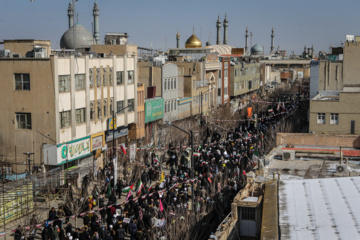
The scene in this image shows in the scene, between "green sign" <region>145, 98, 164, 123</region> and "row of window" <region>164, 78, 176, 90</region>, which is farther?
"row of window" <region>164, 78, 176, 90</region>

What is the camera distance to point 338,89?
177 feet

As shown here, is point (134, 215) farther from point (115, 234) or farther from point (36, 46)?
point (36, 46)

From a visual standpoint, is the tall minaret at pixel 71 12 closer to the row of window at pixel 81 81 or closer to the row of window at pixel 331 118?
the row of window at pixel 81 81

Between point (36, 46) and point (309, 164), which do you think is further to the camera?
point (36, 46)

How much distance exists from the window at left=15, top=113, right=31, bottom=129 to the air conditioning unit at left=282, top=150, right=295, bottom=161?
541 inches

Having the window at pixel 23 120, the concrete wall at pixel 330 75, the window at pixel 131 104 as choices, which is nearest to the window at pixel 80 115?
the window at pixel 23 120

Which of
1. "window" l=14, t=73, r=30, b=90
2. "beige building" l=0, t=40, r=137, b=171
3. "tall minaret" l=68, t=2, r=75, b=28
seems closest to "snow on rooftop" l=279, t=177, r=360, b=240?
"beige building" l=0, t=40, r=137, b=171

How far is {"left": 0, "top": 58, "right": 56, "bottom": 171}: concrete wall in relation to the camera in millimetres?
31422

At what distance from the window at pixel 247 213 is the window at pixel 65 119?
15.6 meters

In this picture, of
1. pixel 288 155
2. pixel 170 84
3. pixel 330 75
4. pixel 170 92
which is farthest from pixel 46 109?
pixel 330 75

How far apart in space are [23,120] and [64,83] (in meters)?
3.00

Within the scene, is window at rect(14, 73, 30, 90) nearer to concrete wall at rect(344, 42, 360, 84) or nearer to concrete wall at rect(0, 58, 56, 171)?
concrete wall at rect(0, 58, 56, 171)

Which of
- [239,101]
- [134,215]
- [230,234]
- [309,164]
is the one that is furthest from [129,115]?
[239,101]

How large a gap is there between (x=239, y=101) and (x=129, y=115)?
127ft
